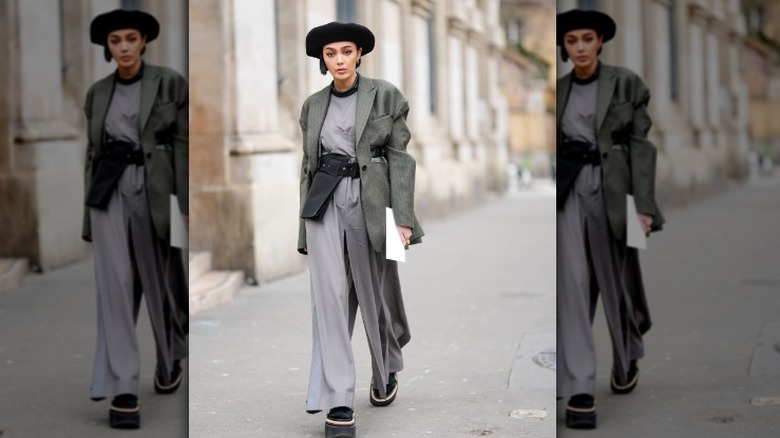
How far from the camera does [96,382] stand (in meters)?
5.11

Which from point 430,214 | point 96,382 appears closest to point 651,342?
point 96,382

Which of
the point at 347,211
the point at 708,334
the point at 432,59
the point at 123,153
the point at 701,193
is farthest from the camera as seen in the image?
the point at 432,59

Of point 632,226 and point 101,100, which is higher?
point 101,100

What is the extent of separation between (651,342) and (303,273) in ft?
5.12

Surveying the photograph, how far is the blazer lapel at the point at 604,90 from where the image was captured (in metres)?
5.27

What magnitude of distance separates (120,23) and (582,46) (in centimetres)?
162

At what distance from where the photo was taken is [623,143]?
5406 mm

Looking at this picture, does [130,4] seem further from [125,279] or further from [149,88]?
[125,279]

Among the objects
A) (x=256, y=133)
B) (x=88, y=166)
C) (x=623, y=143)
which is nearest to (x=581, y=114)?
(x=623, y=143)

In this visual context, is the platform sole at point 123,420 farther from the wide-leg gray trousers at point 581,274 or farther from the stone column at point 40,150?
the wide-leg gray trousers at point 581,274

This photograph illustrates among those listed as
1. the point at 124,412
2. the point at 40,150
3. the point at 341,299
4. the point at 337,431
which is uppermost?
the point at 40,150

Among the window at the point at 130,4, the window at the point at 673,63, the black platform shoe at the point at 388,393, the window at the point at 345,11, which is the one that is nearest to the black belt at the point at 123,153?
the window at the point at 130,4

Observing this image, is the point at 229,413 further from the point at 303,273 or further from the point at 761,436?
the point at 761,436

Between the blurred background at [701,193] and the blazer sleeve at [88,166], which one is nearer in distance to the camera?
the blazer sleeve at [88,166]
